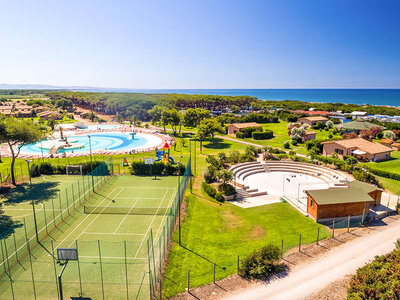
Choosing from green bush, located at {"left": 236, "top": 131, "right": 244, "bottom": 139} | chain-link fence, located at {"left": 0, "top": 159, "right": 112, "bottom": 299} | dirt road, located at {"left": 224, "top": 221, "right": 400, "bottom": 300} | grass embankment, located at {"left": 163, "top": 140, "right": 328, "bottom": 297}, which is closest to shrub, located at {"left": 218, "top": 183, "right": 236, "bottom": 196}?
grass embankment, located at {"left": 163, "top": 140, "right": 328, "bottom": 297}

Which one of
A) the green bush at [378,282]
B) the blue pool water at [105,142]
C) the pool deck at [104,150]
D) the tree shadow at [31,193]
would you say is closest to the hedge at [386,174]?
the green bush at [378,282]

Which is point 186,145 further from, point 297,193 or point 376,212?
point 376,212

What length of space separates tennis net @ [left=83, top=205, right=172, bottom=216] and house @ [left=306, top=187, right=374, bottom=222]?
1389 cm

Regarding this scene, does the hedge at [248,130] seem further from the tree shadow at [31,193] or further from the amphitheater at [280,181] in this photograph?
the tree shadow at [31,193]

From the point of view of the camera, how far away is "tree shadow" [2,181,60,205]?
29953mm

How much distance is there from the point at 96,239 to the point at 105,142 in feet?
162

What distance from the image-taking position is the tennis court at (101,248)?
16.0m

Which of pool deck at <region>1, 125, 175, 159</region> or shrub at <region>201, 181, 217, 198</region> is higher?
shrub at <region>201, 181, 217, 198</region>

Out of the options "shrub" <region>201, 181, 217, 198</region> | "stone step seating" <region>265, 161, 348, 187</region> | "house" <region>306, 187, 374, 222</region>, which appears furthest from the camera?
"stone step seating" <region>265, 161, 348, 187</region>

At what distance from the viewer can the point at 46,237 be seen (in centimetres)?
2239

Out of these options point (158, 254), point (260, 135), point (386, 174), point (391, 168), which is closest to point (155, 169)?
point (158, 254)

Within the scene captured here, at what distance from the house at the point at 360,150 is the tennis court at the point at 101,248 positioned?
101 ft

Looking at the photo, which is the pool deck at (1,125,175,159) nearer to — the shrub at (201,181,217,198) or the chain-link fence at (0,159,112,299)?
the chain-link fence at (0,159,112,299)

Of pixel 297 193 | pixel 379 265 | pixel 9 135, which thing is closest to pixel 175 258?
pixel 379 265
